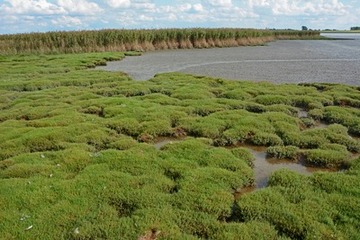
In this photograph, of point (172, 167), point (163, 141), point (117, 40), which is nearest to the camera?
point (172, 167)

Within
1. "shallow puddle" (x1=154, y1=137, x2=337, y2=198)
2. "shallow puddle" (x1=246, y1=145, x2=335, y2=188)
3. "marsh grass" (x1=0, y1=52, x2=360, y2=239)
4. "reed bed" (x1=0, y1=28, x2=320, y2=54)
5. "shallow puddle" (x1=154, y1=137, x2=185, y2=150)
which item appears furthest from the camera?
"reed bed" (x1=0, y1=28, x2=320, y2=54)

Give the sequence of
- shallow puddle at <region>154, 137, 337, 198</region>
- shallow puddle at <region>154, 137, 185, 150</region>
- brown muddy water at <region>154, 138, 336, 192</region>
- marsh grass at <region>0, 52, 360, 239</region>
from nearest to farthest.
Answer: marsh grass at <region>0, 52, 360, 239</region>
shallow puddle at <region>154, 137, 337, 198</region>
brown muddy water at <region>154, 138, 336, 192</region>
shallow puddle at <region>154, 137, 185, 150</region>

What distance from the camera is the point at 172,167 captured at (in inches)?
390

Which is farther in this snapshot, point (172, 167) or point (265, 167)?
point (265, 167)

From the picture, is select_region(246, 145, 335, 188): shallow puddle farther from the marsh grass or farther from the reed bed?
the reed bed

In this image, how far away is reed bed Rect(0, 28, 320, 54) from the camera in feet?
150

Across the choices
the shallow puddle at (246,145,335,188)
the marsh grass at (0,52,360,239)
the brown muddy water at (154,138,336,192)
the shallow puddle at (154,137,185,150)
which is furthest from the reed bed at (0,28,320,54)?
the shallow puddle at (246,145,335,188)

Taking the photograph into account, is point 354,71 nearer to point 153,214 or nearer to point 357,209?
point 357,209

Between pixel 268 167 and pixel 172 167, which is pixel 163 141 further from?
pixel 268 167

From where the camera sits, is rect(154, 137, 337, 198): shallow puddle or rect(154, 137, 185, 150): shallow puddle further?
rect(154, 137, 185, 150): shallow puddle

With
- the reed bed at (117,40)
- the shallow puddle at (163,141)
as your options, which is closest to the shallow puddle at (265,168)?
the shallow puddle at (163,141)

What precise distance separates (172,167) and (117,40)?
43.1m

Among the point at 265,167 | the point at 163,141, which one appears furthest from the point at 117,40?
the point at 265,167

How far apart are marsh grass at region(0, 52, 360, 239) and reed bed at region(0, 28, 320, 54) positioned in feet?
95.2
